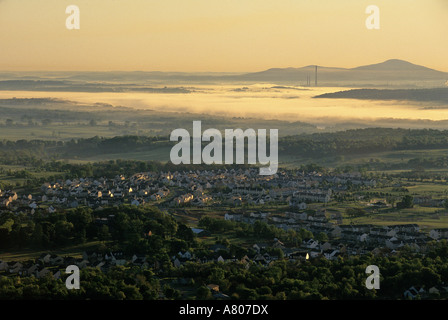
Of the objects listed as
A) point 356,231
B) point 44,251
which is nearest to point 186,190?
point 356,231

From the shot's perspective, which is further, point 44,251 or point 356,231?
point 356,231

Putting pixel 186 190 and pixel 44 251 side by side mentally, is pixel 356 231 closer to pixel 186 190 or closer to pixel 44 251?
pixel 44 251

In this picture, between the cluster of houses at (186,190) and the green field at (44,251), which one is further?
the cluster of houses at (186,190)

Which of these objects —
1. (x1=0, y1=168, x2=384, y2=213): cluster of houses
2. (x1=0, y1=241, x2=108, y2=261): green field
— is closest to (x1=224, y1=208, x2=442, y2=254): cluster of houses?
(x1=0, y1=168, x2=384, y2=213): cluster of houses

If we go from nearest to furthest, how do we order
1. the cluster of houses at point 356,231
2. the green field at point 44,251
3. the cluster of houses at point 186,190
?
1. the green field at point 44,251
2. the cluster of houses at point 356,231
3. the cluster of houses at point 186,190

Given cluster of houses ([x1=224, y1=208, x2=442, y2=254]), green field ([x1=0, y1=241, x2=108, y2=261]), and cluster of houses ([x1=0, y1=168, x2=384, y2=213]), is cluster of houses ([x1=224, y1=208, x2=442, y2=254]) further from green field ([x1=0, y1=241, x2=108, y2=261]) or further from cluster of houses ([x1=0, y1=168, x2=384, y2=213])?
green field ([x1=0, y1=241, x2=108, y2=261])

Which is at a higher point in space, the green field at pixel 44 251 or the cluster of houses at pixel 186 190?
the green field at pixel 44 251

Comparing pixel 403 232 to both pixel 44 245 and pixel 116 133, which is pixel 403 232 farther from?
pixel 116 133

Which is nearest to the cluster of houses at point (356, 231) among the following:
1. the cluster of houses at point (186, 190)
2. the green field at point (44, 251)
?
the cluster of houses at point (186, 190)

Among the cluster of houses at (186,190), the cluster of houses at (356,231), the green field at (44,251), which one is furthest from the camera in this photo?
the cluster of houses at (186,190)

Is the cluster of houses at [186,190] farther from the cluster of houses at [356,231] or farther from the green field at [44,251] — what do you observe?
the green field at [44,251]

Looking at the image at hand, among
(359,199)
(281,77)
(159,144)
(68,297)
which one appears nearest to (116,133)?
(159,144)
